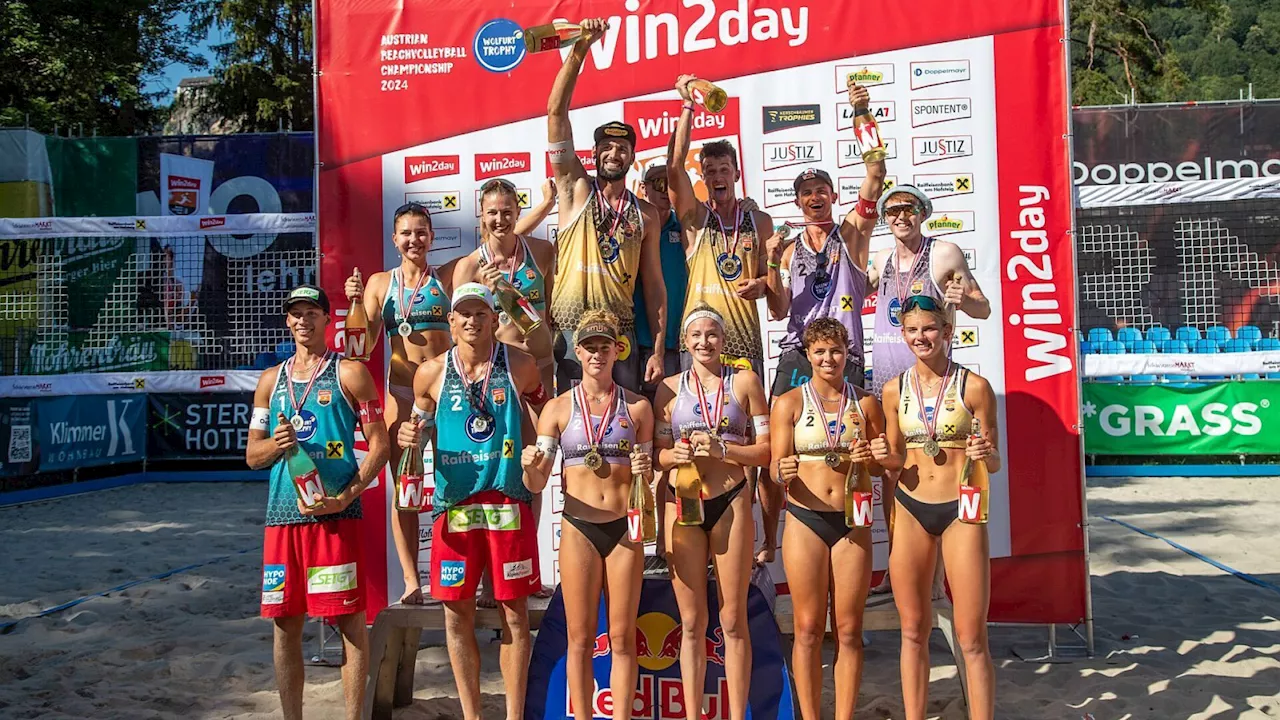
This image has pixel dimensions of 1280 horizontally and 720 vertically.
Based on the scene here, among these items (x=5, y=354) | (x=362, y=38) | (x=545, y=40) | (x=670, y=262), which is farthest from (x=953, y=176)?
(x=5, y=354)

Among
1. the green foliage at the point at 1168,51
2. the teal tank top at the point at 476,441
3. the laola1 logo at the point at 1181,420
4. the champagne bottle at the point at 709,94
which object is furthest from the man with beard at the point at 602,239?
the green foliage at the point at 1168,51

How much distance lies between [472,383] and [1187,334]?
12.3 m

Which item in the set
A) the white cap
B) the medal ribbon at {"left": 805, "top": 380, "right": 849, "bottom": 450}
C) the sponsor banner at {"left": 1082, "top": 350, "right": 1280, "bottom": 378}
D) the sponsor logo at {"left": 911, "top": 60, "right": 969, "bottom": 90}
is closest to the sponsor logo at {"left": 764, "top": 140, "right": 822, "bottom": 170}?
the sponsor logo at {"left": 911, "top": 60, "right": 969, "bottom": 90}

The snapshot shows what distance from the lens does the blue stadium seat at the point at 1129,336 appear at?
14.4 meters

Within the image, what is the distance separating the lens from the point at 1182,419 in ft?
46.4

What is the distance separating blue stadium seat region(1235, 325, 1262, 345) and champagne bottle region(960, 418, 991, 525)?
452 inches

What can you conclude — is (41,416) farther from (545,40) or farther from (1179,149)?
(1179,149)

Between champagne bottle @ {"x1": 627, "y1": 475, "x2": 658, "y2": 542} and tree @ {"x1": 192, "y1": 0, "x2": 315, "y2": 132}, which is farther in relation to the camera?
tree @ {"x1": 192, "y1": 0, "x2": 315, "y2": 132}

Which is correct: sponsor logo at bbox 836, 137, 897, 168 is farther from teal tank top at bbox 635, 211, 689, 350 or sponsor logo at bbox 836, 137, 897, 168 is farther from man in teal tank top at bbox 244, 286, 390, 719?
man in teal tank top at bbox 244, 286, 390, 719

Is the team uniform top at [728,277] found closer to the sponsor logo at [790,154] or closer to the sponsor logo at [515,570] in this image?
the sponsor logo at [790,154]

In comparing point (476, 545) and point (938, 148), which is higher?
point (938, 148)

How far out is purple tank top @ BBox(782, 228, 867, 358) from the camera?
19.3 feet

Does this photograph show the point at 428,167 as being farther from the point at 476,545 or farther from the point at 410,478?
the point at 476,545

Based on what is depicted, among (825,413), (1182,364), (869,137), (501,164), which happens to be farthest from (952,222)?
(1182,364)
